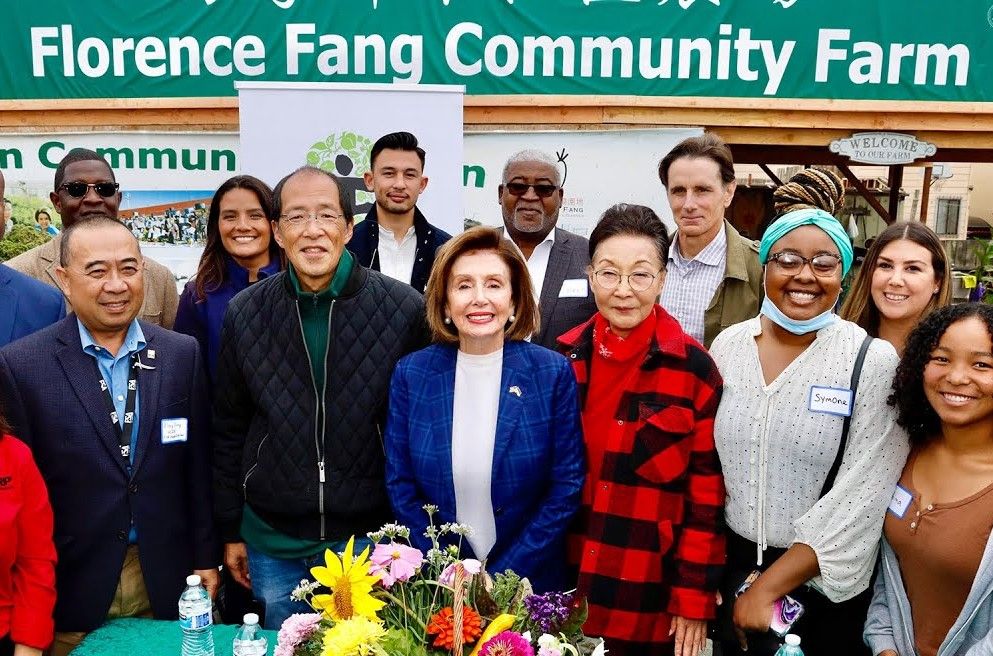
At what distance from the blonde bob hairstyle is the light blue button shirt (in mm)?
1040

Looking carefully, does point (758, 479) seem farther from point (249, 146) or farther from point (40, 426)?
point (249, 146)

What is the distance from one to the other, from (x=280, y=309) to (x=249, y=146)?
3702 millimetres

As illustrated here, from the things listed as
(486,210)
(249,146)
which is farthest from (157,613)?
(486,210)

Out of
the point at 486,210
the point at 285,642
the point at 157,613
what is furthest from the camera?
the point at 486,210

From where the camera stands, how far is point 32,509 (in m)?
2.29

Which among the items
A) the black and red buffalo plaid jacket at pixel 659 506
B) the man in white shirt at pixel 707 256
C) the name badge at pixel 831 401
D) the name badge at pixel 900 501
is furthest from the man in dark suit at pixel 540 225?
the name badge at pixel 900 501

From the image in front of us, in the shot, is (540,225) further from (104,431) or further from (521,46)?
(521,46)

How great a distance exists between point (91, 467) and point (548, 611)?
5.49ft

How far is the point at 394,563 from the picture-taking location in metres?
1.72

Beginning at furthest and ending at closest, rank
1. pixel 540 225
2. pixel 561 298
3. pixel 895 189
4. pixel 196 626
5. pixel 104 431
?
pixel 895 189
pixel 540 225
pixel 561 298
pixel 104 431
pixel 196 626

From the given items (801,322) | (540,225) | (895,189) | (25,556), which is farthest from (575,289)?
(895,189)

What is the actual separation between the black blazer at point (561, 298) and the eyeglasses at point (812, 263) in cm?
101

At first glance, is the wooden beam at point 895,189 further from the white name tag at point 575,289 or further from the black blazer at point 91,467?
the black blazer at point 91,467

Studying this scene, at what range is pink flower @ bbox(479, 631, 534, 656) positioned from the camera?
1.53m
